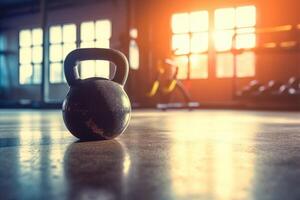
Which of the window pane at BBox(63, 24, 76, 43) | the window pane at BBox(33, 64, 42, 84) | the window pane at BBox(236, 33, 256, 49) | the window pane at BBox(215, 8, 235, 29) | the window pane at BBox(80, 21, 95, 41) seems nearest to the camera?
Result: the window pane at BBox(236, 33, 256, 49)

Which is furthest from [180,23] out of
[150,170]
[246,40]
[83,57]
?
[150,170]

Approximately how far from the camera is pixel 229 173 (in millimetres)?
1104

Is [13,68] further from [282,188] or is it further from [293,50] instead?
[282,188]

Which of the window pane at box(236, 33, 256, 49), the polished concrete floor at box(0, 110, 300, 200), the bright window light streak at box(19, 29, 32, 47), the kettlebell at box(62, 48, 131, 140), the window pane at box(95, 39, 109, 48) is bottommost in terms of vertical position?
the polished concrete floor at box(0, 110, 300, 200)

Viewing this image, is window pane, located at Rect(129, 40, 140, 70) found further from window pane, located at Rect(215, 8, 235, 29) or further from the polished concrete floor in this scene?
the polished concrete floor

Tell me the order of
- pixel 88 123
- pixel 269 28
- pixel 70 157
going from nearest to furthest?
pixel 70 157 < pixel 88 123 < pixel 269 28

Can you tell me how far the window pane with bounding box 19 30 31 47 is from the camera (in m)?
10.6

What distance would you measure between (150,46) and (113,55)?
640 centimetres

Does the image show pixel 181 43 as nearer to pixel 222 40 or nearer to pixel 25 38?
pixel 222 40

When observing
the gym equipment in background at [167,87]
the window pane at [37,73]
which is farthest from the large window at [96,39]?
the gym equipment in background at [167,87]

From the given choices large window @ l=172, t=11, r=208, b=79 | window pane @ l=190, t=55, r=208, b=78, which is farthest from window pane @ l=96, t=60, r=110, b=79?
window pane @ l=190, t=55, r=208, b=78

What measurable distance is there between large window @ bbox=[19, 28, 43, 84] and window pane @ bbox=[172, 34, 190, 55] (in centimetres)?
375

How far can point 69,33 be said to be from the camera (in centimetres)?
998

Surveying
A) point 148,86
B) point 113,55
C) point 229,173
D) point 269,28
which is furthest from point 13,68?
point 229,173
